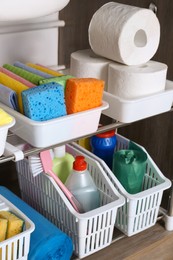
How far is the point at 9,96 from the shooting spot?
940 millimetres

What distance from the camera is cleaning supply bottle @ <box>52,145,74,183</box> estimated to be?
1170 mm

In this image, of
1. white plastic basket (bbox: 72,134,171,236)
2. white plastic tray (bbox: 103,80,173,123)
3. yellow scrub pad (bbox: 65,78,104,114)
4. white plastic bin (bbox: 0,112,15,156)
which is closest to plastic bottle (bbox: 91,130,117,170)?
white plastic basket (bbox: 72,134,171,236)

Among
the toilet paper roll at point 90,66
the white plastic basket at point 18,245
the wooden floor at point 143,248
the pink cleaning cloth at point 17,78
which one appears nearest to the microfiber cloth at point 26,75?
the pink cleaning cloth at point 17,78

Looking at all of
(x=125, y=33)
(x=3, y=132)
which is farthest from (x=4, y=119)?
(x=125, y=33)

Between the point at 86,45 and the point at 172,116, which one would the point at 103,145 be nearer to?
the point at 172,116

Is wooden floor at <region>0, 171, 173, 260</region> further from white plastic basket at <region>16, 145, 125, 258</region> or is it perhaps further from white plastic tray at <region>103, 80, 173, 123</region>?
white plastic tray at <region>103, 80, 173, 123</region>

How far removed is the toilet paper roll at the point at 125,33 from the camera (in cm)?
103

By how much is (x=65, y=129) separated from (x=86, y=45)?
20.6 inches

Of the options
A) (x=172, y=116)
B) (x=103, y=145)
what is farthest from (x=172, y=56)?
(x=103, y=145)

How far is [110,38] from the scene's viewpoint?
1051mm

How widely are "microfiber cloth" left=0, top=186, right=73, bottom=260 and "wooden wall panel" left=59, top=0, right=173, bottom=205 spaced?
0.40 m

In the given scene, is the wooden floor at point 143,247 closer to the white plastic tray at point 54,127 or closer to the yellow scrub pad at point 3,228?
the yellow scrub pad at point 3,228

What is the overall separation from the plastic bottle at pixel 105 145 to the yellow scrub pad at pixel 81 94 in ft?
0.93

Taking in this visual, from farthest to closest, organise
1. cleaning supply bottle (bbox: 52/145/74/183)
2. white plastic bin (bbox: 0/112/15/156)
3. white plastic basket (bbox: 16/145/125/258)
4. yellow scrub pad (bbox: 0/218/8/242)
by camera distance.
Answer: cleaning supply bottle (bbox: 52/145/74/183) → white plastic basket (bbox: 16/145/125/258) → yellow scrub pad (bbox: 0/218/8/242) → white plastic bin (bbox: 0/112/15/156)
